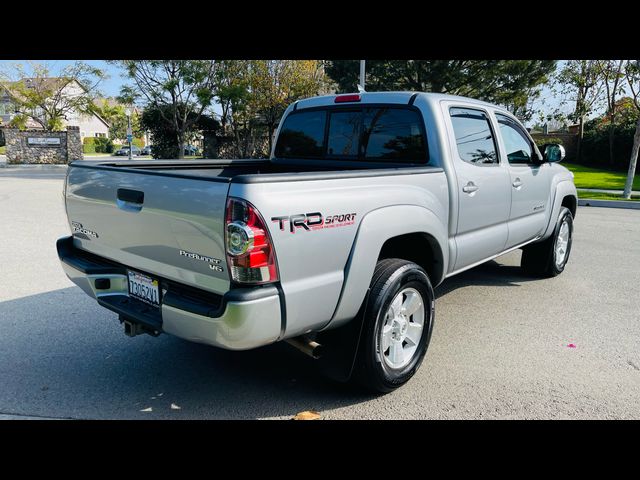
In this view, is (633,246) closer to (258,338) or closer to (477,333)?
(477,333)

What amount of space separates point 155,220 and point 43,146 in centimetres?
3370

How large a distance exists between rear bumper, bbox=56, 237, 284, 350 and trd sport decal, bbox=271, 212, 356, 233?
333 millimetres

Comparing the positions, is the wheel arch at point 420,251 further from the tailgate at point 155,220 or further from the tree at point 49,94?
the tree at point 49,94

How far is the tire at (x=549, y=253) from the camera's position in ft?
19.4

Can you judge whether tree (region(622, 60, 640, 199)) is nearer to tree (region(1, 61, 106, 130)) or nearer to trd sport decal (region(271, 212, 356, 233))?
trd sport decal (region(271, 212, 356, 233))

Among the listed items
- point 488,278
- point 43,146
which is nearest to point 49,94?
point 43,146

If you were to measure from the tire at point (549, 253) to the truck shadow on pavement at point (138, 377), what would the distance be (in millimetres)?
3623

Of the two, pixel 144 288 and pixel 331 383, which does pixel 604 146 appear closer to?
pixel 331 383

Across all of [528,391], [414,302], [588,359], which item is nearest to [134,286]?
[414,302]

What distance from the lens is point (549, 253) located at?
593 cm

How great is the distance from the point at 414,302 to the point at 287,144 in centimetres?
218

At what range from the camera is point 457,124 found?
4.02 m

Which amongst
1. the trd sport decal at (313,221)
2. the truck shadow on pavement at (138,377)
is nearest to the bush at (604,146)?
the truck shadow on pavement at (138,377)

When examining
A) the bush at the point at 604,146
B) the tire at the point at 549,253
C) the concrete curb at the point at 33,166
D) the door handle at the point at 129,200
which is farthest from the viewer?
the concrete curb at the point at 33,166
